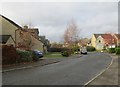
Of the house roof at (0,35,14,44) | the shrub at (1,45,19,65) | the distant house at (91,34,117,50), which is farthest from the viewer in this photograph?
the distant house at (91,34,117,50)

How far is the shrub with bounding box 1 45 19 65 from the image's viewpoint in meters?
25.9

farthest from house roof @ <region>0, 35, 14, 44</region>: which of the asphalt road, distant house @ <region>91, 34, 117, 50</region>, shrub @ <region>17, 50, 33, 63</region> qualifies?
distant house @ <region>91, 34, 117, 50</region>

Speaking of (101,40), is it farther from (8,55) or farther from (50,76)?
(50,76)

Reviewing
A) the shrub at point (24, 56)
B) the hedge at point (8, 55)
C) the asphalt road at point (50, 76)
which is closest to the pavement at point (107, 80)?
the asphalt road at point (50, 76)

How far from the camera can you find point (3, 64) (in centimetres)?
2547

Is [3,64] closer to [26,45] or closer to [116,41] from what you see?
[26,45]

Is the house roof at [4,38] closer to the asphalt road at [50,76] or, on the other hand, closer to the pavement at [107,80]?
the asphalt road at [50,76]

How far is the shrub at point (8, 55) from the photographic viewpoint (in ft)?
84.8

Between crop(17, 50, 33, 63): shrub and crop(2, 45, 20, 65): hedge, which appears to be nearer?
crop(2, 45, 20, 65): hedge

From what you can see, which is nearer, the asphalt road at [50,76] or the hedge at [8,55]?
the asphalt road at [50,76]

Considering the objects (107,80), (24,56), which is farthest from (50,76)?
(24,56)

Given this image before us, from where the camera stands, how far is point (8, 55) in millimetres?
26234

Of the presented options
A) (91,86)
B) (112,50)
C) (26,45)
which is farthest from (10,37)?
(91,86)

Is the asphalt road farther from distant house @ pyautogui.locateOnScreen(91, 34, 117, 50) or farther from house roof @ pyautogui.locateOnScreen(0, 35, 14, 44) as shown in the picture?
distant house @ pyautogui.locateOnScreen(91, 34, 117, 50)
